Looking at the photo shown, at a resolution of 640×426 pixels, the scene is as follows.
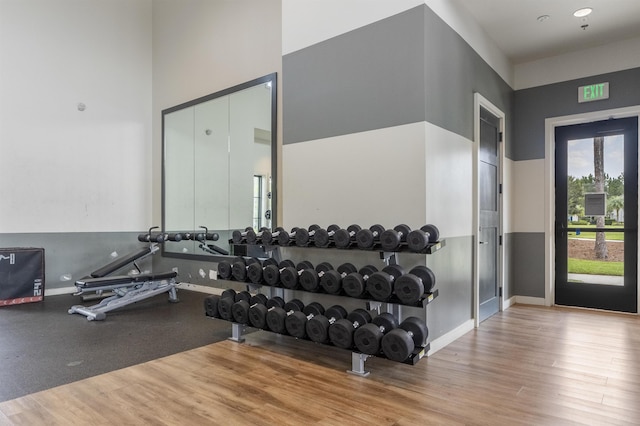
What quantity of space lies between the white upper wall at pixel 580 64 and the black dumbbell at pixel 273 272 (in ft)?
13.4

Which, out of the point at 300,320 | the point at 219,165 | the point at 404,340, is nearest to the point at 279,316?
the point at 300,320

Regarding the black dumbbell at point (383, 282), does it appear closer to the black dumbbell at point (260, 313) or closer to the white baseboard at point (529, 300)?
the black dumbbell at point (260, 313)

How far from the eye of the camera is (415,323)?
8.82ft

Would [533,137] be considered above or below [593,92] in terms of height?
below

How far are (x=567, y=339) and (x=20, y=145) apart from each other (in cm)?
698

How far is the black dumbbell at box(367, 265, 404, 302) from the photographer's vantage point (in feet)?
9.01

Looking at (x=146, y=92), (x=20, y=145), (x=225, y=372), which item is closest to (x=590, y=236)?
(x=225, y=372)

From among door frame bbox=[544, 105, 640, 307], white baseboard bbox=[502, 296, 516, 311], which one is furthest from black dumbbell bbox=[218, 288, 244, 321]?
door frame bbox=[544, 105, 640, 307]

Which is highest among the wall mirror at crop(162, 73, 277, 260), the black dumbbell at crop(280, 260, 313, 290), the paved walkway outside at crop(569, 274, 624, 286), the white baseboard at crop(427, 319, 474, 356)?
the wall mirror at crop(162, 73, 277, 260)

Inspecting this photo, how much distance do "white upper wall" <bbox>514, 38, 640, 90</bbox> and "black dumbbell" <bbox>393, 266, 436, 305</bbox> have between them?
3794 millimetres

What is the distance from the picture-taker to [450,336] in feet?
11.4

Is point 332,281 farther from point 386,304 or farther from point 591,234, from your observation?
point 591,234

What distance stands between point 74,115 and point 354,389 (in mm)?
5818

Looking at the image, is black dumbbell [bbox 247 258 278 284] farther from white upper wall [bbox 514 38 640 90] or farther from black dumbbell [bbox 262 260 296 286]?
white upper wall [bbox 514 38 640 90]
